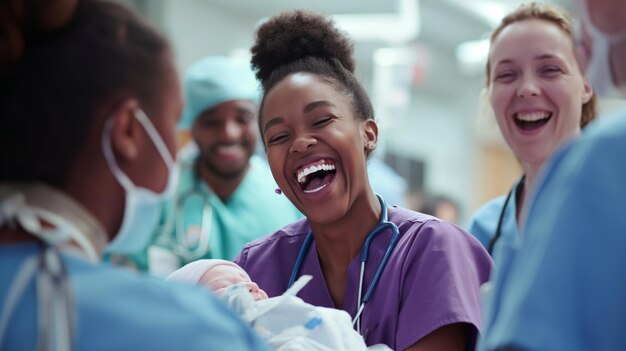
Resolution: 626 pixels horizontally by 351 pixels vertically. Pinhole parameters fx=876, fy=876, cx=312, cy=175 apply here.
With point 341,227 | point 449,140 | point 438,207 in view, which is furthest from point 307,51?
point 449,140

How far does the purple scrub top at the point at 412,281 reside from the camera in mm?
1671

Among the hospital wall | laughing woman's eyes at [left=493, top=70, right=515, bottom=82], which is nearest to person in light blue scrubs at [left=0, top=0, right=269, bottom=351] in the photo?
laughing woman's eyes at [left=493, top=70, right=515, bottom=82]

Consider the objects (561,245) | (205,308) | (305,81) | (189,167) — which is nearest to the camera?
(561,245)

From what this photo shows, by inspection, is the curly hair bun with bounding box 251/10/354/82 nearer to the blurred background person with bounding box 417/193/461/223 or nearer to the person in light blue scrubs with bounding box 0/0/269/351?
the person in light blue scrubs with bounding box 0/0/269/351

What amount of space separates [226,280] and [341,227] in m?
0.32

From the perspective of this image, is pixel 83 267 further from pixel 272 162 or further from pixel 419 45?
pixel 419 45

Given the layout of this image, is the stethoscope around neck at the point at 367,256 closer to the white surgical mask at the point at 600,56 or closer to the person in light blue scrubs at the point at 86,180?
the person in light blue scrubs at the point at 86,180

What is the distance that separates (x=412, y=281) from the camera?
175 centimetres

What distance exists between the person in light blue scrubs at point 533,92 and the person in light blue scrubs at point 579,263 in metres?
1.20

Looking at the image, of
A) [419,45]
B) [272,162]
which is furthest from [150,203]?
[419,45]

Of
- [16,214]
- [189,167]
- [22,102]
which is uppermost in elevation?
[22,102]

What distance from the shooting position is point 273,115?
2.00 metres

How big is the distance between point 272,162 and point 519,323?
1.06 m

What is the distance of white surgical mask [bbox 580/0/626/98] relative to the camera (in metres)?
1.10
